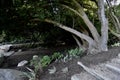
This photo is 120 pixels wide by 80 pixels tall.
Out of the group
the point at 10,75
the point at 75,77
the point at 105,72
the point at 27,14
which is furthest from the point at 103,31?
the point at 10,75

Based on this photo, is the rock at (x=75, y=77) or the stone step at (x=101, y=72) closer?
the stone step at (x=101, y=72)

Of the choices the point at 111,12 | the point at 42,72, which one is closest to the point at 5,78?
the point at 42,72

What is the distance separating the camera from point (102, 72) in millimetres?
4453

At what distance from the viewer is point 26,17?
27.2ft

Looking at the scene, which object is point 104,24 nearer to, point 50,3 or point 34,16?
point 50,3

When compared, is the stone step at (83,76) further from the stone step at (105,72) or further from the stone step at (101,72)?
the stone step at (105,72)

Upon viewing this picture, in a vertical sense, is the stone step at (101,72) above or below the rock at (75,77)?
above

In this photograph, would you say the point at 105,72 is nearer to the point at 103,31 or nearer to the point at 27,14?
the point at 103,31

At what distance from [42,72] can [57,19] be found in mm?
3237

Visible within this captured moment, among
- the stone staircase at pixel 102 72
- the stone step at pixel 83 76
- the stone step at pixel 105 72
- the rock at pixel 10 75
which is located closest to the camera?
the stone step at pixel 105 72

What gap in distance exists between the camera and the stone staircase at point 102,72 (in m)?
4.23

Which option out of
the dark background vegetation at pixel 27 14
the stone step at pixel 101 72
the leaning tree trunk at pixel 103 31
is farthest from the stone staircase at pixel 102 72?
the dark background vegetation at pixel 27 14

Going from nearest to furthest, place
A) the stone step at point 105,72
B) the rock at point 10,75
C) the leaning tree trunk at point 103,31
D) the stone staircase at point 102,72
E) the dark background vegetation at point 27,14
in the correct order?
the stone step at point 105,72, the stone staircase at point 102,72, the rock at point 10,75, the leaning tree trunk at point 103,31, the dark background vegetation at point 27,14

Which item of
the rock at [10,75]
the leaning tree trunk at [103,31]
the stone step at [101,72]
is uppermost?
the leaning tree trunk at [103,31]
